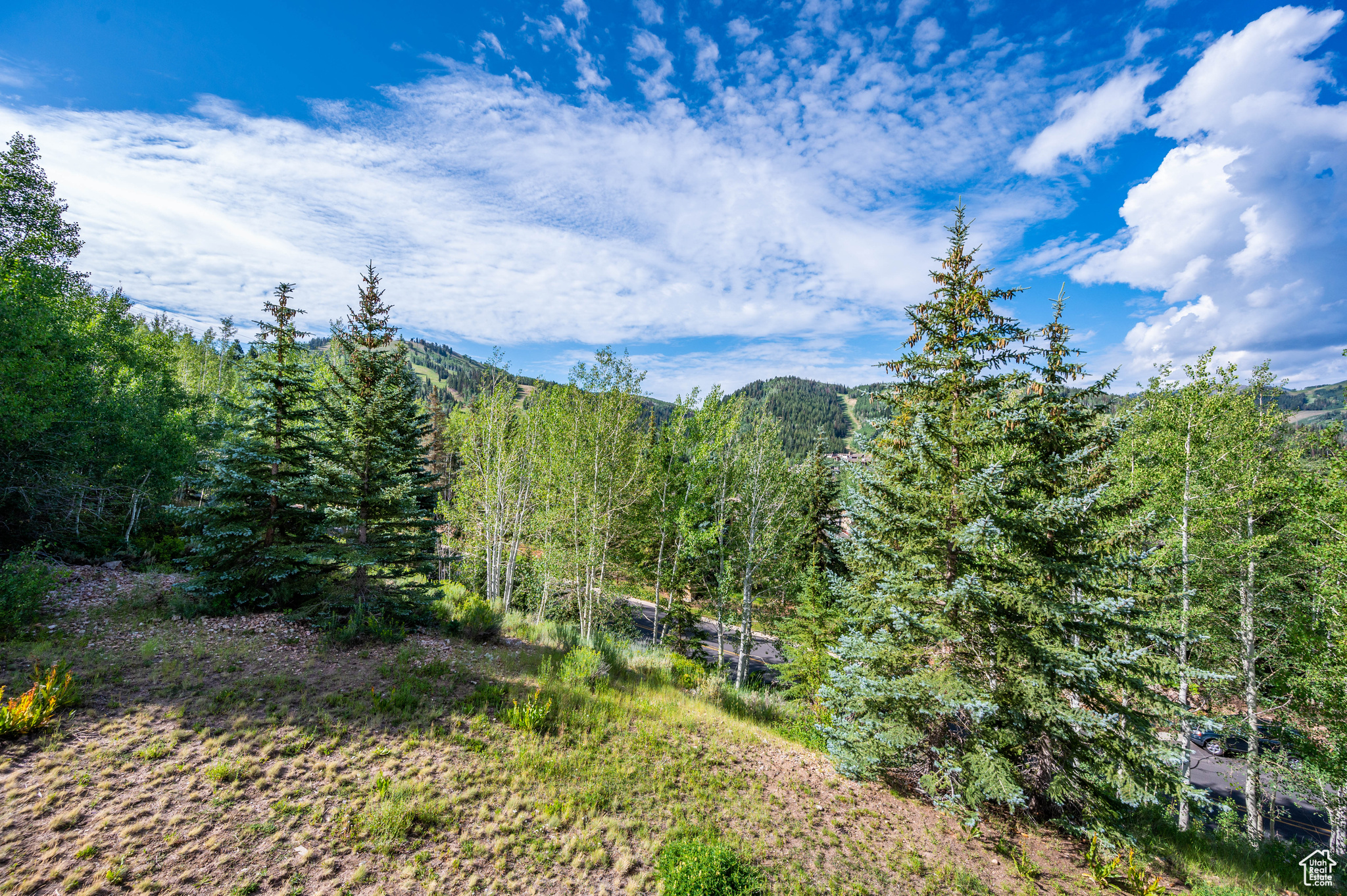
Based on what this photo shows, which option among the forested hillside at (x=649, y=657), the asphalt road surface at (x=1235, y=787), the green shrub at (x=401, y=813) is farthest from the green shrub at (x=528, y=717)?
the asphalt road surface at (x=1235, y=787)

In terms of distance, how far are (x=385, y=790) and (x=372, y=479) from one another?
23.1 ft

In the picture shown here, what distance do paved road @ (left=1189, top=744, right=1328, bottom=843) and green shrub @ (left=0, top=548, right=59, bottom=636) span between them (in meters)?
34.2

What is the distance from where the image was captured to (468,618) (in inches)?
512

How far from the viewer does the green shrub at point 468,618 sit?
1252cm

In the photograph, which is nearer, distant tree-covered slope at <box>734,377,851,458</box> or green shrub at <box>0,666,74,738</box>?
green shrub at <box>0,666,74,738</box>

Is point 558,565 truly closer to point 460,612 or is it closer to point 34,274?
point 460,612

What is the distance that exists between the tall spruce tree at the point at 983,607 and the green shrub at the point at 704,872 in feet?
9.91

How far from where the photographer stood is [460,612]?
13.4 metres

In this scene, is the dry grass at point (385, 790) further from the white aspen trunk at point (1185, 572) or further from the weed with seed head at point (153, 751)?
the white aspen trunk at point (1185, 572)

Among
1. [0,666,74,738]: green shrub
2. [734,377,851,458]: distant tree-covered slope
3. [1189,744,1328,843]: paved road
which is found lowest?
[1189,744,1328,843]: paved road

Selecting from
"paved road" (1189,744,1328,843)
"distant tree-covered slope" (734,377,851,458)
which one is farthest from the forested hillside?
"distant tree-covered slope" (734,377,851,458)

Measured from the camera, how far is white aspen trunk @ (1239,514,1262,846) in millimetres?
12508

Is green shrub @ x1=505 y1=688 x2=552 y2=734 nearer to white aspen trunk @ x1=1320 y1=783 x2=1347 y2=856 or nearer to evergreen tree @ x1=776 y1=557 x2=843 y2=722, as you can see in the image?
evergreen tree @ x1=776 y1=557 x2=843 y2=722

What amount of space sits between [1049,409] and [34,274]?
107ft
